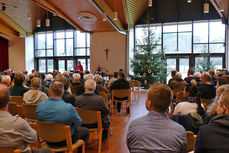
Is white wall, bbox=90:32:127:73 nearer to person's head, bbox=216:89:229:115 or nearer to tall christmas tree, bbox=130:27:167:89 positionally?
tall christmas tree, bbox=130:27:167:89

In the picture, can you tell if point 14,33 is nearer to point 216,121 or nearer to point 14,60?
point 14,60

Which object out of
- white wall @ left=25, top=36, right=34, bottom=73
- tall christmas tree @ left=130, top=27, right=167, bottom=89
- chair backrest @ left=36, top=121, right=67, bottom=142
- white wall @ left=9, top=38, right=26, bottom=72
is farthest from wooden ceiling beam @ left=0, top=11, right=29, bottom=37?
chair backrest @ left=36, top=121, right=67, bottom=142

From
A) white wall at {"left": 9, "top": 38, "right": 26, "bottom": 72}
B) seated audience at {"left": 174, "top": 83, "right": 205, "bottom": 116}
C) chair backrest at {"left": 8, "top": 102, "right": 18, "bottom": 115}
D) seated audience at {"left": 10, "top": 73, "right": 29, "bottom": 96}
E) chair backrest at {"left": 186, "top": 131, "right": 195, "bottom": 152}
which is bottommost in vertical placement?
chair backrest at {"left": 186, "top": 131, "right": 195, "bottom": 152}

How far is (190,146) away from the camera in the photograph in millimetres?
2316

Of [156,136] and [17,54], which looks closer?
[156,136]

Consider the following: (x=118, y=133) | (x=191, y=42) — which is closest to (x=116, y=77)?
(x=118, y=133)

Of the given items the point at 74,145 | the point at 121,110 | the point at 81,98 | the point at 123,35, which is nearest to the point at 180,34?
the point at 123,35

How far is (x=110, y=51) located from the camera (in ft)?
47.7

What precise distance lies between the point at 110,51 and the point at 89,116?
11.4m

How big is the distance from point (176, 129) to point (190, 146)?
85 cm

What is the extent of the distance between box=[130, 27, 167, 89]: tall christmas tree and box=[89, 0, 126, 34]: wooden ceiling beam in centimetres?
191

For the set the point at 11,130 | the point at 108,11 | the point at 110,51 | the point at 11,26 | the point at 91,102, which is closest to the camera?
the point at 11,130

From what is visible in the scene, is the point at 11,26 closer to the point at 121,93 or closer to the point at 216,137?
the point at 121,93

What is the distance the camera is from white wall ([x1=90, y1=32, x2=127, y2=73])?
47.0 ft
